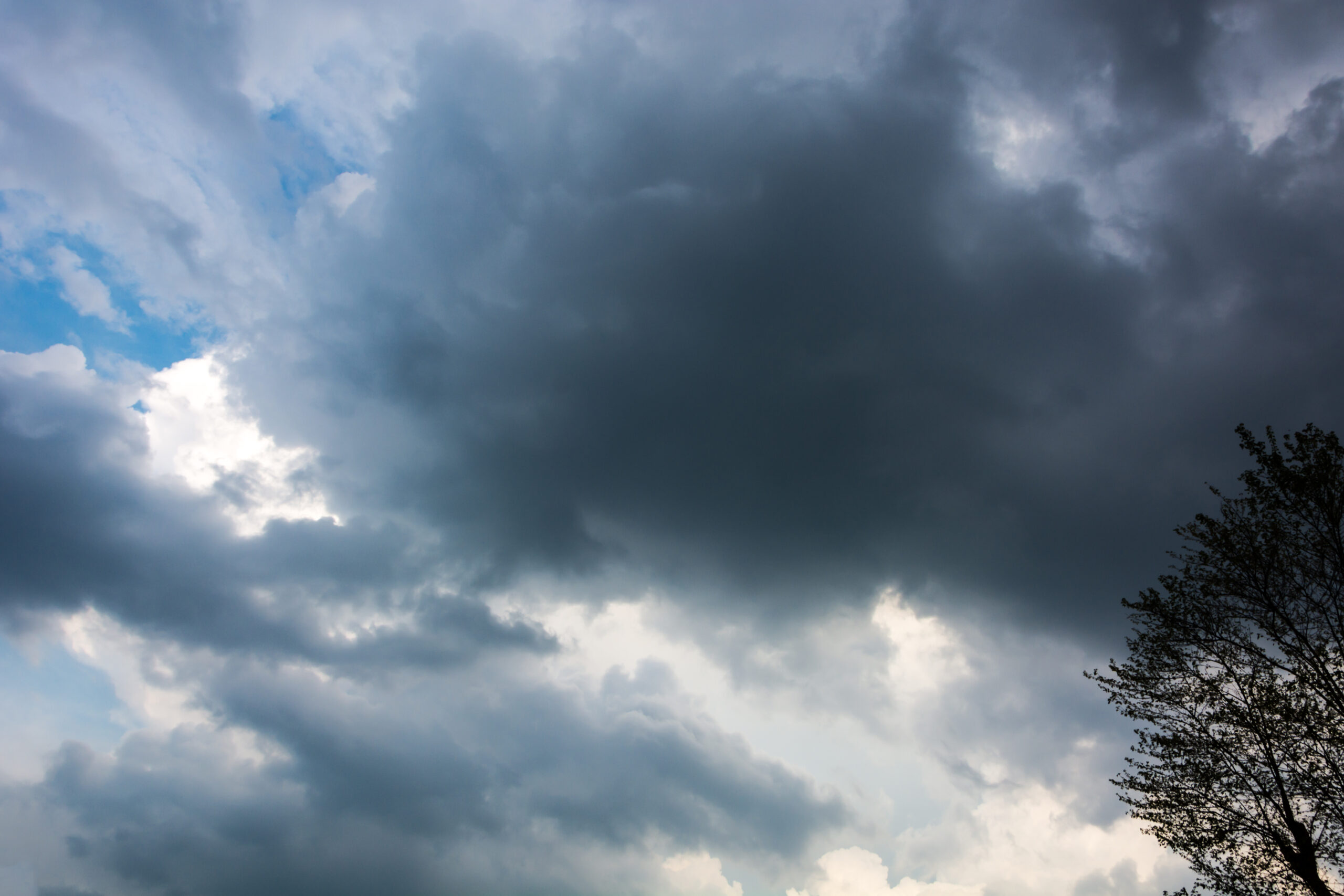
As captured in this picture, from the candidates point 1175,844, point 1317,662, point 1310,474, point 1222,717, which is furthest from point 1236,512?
point 1175,844

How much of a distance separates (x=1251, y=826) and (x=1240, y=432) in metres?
15.4

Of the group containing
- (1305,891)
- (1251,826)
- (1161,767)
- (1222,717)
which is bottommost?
(1305,891)

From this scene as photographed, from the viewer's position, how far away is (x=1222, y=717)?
25203mm

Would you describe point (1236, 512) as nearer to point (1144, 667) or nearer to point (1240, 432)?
point (1240, 432)

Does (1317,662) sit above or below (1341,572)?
below

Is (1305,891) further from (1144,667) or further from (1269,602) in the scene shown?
(1269,602)

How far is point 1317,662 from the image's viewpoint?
22812 millimetres

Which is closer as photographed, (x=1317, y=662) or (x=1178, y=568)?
(x=1317, y=662)

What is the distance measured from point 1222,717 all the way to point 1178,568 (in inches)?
226

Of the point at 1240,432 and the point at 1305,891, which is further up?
the point at 1240,432

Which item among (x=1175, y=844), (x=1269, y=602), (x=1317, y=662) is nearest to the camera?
(x=1317, y=662)

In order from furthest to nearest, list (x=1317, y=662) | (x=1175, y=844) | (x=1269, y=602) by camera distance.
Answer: (x=1175, y=844)
(x=1269, y=602)
(x=1317, y=662)

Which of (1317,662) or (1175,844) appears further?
(1175,844)

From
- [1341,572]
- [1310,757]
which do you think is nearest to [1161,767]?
[1310,757]
